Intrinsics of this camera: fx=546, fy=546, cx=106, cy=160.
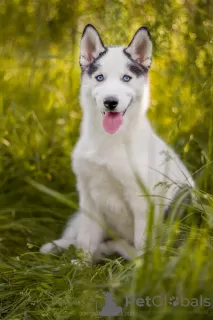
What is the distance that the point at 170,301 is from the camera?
2279mm

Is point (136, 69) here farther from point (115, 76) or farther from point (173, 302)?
point (173, 302)

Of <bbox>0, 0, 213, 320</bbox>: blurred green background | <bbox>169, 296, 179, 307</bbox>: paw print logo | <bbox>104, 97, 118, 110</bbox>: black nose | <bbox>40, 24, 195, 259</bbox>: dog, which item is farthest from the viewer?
<bbox>40, 24, 195, 259</bbox>: dog

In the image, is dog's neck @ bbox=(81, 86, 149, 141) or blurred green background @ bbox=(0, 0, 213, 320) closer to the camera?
blurred green background @ bbox=(0, 0, 213, 320)

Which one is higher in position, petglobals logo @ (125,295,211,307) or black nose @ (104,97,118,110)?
black nose @ (104,97,118,110)

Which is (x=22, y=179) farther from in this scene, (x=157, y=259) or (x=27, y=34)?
(x=157, y=259)

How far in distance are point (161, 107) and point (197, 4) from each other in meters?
1.28

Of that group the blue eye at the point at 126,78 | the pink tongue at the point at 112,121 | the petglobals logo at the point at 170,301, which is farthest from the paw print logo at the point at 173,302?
the blue eye at the point at 126,78

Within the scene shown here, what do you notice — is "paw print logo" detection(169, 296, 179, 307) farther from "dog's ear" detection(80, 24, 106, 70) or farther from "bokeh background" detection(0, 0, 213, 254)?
"dog's ear" detection(80, 24, 106, 70)

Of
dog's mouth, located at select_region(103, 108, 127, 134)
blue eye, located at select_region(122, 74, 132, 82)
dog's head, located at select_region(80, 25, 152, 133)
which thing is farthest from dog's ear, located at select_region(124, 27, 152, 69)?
dog's mouth, located at select_region(103, 108, 127, 134)

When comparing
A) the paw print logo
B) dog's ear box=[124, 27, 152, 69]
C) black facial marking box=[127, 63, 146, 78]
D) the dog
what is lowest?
the paw print logo

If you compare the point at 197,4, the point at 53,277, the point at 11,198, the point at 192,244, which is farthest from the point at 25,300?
the point at 197,4

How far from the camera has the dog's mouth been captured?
347 centimetres

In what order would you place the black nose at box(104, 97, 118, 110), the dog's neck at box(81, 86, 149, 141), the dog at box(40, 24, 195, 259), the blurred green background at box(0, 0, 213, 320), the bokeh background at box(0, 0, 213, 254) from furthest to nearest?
1. the bokeh background at box(0, 0, 213, 254)
2. the dog's neck at box(81, 86, 149, 141)
3. the dog at box(40, 24, 195, 259)
4. the black nose at box(104, 97, 118, 110)
5. the blurred green background at box(0, 0, 213, 320)

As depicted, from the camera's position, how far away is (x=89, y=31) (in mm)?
3596
